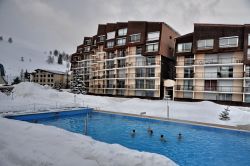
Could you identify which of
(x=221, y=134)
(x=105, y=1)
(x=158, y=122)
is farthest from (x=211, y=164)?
(x=105, y=1)

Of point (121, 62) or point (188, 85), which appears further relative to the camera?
point (121, 62)

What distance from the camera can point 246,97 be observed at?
3319cm

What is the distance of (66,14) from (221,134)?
17695 millimetres

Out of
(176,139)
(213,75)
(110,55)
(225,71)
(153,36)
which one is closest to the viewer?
(176,139)

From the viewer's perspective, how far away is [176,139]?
1859 centimetres

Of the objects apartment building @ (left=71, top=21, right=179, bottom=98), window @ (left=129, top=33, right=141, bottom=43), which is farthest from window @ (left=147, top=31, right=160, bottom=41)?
window @ (left=129, top=33, right=141, bottom=43)

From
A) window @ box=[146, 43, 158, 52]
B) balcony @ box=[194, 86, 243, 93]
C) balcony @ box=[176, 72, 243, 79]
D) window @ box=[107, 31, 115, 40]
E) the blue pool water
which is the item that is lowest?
the blue pool water

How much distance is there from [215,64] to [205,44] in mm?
4123

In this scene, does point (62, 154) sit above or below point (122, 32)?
below

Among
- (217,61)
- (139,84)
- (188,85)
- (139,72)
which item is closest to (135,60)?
(139,72)

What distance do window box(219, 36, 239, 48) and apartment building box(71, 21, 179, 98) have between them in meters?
11.6

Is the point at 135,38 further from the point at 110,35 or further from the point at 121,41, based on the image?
the point at 110,35

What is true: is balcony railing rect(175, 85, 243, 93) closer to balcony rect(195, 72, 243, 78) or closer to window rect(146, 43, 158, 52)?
balcony rect(195, 72, 243, 78)

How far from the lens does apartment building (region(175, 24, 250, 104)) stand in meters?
33.5
